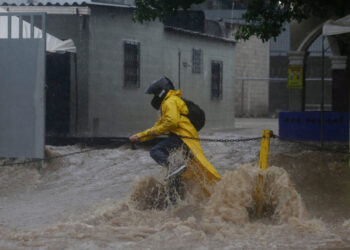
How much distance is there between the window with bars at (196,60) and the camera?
21500 mm

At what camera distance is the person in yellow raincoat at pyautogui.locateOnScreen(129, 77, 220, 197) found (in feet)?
27.0

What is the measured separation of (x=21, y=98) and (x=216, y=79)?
12297 mm

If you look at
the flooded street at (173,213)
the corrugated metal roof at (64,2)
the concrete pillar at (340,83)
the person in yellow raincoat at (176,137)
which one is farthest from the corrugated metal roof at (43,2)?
the person in yellow raincoat at (176,137)

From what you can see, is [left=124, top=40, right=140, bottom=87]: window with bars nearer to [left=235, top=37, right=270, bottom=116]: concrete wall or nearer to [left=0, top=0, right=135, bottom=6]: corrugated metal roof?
[left=0, top=0, right=135, bottom=6]: corrugated metal roof

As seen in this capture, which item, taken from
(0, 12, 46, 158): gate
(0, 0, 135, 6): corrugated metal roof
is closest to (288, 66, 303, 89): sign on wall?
(0, 0, 135, 6): corrugated metal roof

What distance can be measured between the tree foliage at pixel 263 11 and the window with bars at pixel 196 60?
24.2 feet

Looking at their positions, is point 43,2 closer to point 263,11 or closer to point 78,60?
point 78,60

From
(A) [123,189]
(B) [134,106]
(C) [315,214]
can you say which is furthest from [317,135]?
(C) [315,214]

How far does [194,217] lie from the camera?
7762mm

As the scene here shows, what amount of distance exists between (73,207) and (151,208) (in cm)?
110

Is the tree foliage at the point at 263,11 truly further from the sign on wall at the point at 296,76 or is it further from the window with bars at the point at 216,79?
the window with bars at the point at 216,79

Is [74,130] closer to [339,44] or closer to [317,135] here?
[317,135]

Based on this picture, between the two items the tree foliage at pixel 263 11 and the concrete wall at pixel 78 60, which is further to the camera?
the concrete wall at pixel 78 60

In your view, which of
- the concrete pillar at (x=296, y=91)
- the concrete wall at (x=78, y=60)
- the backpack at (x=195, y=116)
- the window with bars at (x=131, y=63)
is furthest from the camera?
the concrete pillar at (x=296, y=91)
